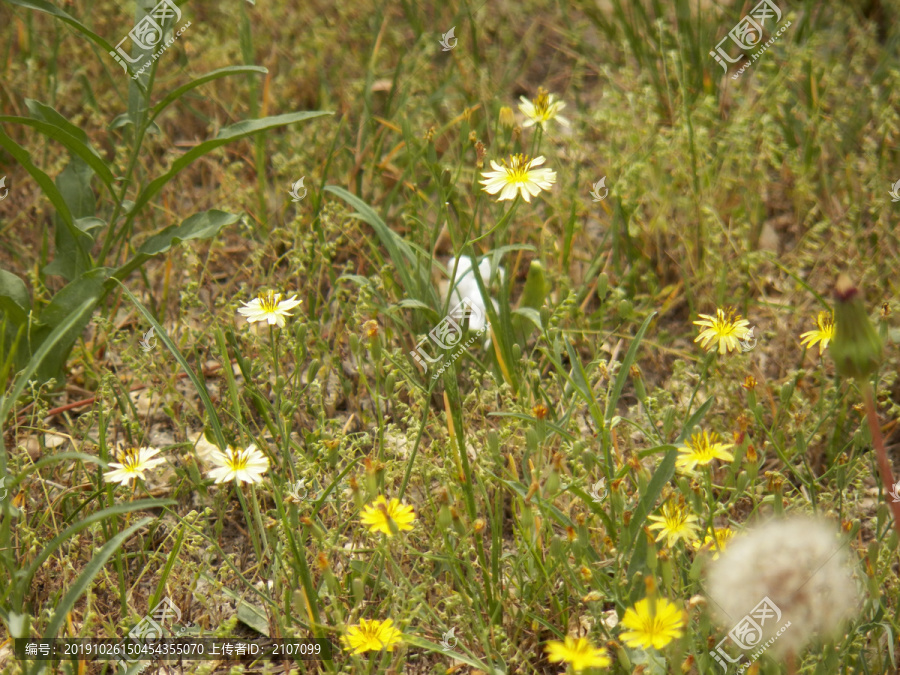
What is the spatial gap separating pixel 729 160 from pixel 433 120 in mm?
1030

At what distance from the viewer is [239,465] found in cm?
155

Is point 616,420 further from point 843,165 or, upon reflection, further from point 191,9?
point 191,9

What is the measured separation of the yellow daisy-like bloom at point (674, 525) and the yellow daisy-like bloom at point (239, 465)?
71 centimetres

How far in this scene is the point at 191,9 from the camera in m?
3.48

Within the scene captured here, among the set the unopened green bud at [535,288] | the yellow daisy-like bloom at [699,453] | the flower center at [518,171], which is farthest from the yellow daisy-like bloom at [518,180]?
the yellow daisy-like bloom at [699,453]

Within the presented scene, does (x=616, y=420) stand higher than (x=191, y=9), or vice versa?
(x=191, y=9)

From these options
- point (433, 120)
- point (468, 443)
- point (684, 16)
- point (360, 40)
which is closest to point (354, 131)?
point (433, 120)

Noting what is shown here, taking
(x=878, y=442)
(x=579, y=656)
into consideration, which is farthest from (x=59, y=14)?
(x=878, y=442)

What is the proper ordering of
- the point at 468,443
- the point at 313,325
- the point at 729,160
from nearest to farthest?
the point at 468,443
the point at 313,325
the point at 729,160

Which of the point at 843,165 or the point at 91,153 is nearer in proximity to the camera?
the point at 91,153

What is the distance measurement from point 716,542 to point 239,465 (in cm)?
87

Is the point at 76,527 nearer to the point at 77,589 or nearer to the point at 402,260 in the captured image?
the point at 77,589

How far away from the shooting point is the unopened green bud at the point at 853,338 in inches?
46.9

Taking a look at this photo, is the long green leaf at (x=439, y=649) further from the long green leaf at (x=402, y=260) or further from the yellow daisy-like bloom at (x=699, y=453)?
the long green leaf at (x=402, y=260)
